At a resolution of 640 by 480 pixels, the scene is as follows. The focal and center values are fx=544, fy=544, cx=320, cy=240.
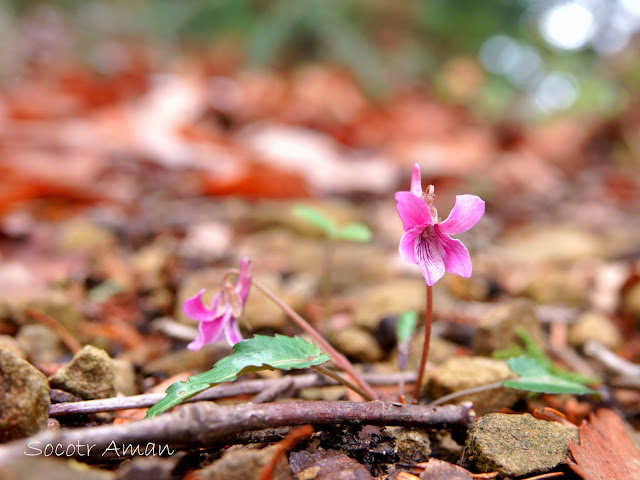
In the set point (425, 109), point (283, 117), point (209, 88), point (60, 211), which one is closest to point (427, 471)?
point (60, 211)

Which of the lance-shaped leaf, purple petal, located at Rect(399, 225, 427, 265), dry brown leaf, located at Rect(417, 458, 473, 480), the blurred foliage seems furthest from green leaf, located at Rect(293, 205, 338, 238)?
the blurred foliage

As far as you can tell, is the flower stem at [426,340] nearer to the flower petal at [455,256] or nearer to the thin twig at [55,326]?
the flower petal at [455,256]

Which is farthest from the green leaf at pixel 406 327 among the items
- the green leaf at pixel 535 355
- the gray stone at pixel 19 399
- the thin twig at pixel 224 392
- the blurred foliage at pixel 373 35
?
the blurred foliage at pixel 373 35

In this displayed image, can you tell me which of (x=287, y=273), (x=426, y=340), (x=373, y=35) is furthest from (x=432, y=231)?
(x=373, y=35)

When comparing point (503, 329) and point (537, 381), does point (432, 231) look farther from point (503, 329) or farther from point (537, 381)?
point (503, 329)

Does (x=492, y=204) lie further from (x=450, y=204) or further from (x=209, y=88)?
(x=209, y=88)

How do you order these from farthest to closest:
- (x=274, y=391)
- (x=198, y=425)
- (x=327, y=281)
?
(x=327, y=281) → (x=274, y=391) → (x=198, y=425)
